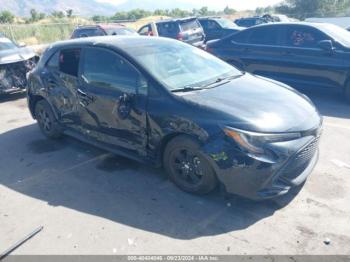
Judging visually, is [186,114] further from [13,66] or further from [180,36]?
[180,36]

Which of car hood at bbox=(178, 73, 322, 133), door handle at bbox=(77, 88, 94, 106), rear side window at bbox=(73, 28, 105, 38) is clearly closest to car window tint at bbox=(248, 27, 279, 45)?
car hood at bbox=(178, 73, 322, 133)

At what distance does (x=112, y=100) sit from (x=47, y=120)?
6.60 ft

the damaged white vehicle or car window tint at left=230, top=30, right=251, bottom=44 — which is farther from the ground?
car window tint at left=230, top=30, right=251, bottom=44

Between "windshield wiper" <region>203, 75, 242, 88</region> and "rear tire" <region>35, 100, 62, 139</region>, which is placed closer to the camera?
"windshield wiper" <region>203, 75, 242, 88</region>

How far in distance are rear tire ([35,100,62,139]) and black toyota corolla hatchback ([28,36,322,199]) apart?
1.00ft

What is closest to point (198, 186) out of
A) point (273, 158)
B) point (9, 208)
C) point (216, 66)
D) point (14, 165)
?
point (273, 158)

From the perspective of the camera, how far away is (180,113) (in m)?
3.72

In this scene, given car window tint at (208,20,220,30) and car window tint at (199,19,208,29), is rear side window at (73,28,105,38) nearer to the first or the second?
car window tint at (199,19,208,29)

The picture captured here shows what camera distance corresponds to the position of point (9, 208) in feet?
13.0

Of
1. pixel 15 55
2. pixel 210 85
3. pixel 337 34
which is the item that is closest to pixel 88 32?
pixel 15 55

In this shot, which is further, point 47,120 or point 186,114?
point 47,120

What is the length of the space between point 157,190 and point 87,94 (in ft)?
5.39

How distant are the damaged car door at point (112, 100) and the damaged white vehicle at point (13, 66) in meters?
4.65

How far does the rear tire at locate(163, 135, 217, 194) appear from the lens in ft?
12.0
